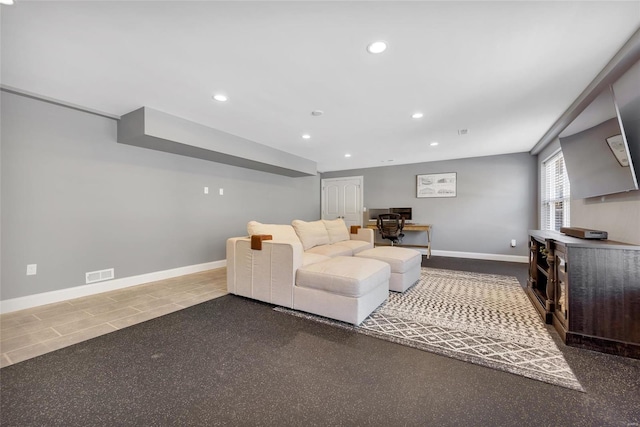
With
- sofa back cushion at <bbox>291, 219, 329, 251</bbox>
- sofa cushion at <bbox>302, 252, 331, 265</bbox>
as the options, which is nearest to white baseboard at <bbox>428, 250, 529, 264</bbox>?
sofa back cushion at <bbox>291, 219, 329, 251</bbox>

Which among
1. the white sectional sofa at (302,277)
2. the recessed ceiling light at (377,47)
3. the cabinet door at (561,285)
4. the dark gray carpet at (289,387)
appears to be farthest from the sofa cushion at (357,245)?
the recessed ceiling light at (377,47)

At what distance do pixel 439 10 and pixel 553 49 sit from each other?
105cm

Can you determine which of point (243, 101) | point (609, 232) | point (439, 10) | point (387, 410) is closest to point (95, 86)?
point (243, 101)

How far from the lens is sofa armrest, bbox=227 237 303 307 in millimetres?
2547

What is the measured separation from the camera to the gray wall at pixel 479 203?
5.04 meters

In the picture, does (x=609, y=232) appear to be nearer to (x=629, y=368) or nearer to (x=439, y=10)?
(x=629, y=368)

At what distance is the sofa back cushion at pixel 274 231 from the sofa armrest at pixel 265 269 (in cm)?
15

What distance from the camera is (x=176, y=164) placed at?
12.9 ft

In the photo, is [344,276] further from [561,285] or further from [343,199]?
[343,199]

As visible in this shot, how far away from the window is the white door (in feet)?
12.5

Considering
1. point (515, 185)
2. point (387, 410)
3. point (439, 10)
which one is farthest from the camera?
point (515, 185)

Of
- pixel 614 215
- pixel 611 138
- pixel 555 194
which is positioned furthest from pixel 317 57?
pixel 555 194

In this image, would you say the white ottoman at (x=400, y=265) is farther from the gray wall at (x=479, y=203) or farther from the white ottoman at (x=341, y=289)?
the gray wall at (x=479, y=203)

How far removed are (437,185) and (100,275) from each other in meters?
6.34
